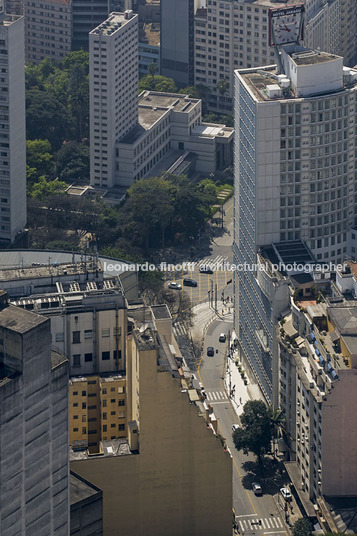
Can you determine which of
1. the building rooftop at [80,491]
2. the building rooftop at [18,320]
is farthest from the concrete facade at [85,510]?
the building rooftop at [18,320]

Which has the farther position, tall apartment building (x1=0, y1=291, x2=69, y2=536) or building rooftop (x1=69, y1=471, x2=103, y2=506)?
building rooftop (x1=69, y1=471, x2=103, y2=506)

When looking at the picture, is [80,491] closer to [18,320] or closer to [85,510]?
[85,510]

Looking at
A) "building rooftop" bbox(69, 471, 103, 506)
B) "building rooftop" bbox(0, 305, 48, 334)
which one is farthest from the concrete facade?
"building rooftop" bbox(0, 305, 48, 334)

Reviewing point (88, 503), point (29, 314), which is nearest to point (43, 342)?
point (29, 314)

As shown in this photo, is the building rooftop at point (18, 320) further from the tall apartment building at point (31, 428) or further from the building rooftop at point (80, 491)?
the building rooftop at point (80, 491)

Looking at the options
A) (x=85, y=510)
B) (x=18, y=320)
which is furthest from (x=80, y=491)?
(x=18, y=320)

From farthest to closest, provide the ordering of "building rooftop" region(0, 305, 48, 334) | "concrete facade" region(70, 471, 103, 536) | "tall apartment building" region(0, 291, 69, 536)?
1. "concrete facade" region(70, 471, 103, 536)
2. "building rooftop" region(0, 305, 48, 334)
3. "tall apartment building" region(0, 291, 69, 536)

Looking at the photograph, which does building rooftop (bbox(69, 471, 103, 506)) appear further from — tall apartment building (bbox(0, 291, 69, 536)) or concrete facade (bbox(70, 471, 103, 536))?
tall apartment building (bbox(0, 291, 69, 536))

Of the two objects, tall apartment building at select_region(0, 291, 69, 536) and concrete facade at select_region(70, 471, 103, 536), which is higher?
tall apartment building at select_region(0, 291, 69, 536)
